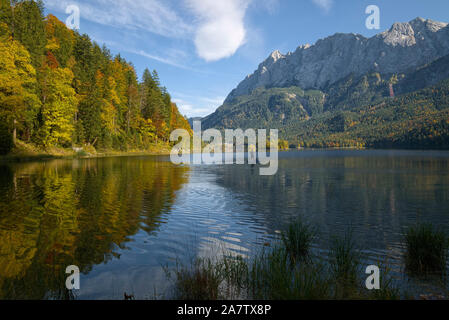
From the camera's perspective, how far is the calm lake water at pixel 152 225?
7312 mm

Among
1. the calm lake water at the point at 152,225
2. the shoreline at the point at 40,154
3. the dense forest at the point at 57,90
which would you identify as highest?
the dense forest at the point at 57,90

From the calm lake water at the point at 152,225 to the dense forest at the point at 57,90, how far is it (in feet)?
83.6

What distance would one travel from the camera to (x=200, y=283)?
6.25m

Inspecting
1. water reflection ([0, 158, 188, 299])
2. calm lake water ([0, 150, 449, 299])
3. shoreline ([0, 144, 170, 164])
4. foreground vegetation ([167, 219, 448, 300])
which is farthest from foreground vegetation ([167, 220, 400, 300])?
shoreline ([0, 144, 170, 164])

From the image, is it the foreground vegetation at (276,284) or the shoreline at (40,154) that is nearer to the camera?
the foreground vegetation at (276,284)

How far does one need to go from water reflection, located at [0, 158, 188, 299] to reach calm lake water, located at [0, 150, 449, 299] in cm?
4

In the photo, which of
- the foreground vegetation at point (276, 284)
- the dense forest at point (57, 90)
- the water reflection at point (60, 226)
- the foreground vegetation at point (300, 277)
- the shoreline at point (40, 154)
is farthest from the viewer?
the shoreline at point (40, 154)

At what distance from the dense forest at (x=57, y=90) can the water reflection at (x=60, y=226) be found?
2737cm

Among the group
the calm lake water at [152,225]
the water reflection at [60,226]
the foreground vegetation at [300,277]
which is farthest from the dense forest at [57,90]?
the foreground vegetation at [300,277]

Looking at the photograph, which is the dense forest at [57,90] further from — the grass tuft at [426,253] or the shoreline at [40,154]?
the grass tuft at [426,253]

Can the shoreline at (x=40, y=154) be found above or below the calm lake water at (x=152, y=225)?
above

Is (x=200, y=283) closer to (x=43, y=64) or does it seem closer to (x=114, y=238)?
(x=114, y=238)

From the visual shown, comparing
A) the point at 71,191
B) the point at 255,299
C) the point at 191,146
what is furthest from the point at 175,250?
the point at 191,146

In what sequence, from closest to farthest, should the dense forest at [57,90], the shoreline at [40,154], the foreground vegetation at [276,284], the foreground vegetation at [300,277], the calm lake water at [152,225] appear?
the foreground vegetation at [276,284] → the foreground vegetation at [300,277] → the calm lake water at [152,225] → the dense forest at [57,90] → the shoreline at [40,154]
